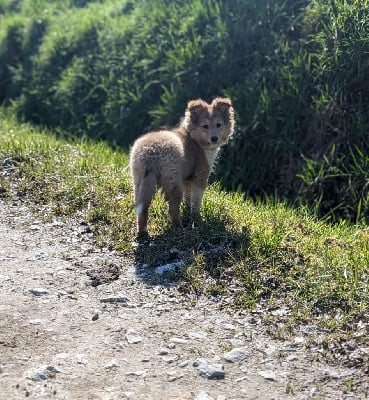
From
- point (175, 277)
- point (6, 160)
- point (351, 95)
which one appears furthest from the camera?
point (351, 95)

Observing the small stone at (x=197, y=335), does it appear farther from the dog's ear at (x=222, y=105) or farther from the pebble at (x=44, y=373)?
the dog's ear at (x=222, y=105)

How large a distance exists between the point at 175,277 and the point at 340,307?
114 cm

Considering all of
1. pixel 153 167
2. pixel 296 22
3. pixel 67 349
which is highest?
pixel 296 22

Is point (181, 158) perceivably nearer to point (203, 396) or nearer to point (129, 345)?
point (129, 345)

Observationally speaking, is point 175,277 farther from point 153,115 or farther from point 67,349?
point 153,115

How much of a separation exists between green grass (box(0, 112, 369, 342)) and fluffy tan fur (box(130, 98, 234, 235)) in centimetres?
20

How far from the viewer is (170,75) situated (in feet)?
30.3

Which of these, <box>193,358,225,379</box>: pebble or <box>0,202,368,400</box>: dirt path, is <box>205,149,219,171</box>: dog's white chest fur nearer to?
<box>0,202,368,400</box>: dirt path

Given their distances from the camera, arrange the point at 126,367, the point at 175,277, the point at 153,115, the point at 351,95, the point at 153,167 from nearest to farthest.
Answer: the point at 126,367 < the point at 175,277 < the point at 153,167 < the point at 351,95 < the point at 153,115

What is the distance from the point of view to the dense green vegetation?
7492mm

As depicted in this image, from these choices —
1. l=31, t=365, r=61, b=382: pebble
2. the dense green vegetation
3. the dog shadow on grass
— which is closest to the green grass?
the dog shadow on grass

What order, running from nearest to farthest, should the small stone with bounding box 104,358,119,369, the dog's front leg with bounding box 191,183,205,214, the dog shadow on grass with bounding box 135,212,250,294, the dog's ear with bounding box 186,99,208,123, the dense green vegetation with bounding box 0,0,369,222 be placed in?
the small stone with bounding box 104,358,119,369 → the dog shadow on grass with bounding box 135,212,250,294 → the dog's front leg with bounding box 191,183,205,214 → the dog's ear with bounding box 186,99,208,123 → the dense green vegetation with bounding box 0,0,369,222

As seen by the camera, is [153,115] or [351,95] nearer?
[351,95]

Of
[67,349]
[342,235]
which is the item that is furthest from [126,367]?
[342,235]
